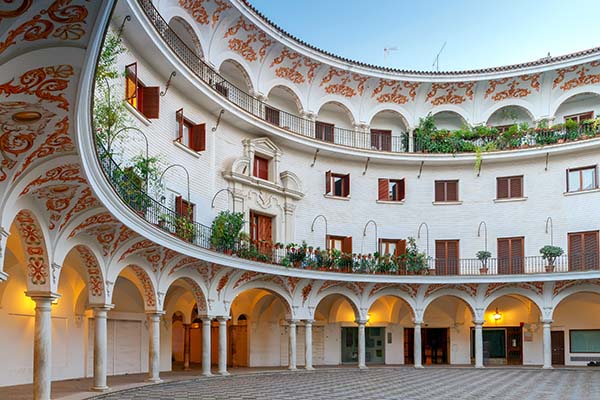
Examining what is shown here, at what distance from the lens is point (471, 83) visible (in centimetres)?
3197

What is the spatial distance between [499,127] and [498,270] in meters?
7.38

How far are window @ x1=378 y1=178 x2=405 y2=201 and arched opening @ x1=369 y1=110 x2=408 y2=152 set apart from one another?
5.41ft

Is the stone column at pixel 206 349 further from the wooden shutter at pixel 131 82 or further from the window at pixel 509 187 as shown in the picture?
the window at pixel 509 187

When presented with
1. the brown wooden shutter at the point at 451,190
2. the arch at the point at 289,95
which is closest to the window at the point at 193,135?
the arch at the point at 289,95

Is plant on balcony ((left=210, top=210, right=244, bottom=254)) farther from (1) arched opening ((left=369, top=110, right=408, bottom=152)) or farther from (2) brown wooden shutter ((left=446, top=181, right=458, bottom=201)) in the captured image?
(2) brown wooden shutter ((left=446, top=181, right=458, bottom=201))

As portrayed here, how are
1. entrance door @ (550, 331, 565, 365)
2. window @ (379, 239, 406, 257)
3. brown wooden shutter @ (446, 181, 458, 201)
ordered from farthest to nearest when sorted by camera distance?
1. brown wooden shutter @ (446, 181, 458, 201)
2. entrance door @ (550, 331, 565, 365)
3. window @ (379, 239, 406, 257)

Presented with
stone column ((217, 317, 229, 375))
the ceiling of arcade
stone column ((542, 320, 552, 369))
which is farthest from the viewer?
stone column ((542, 320, 552, 369))

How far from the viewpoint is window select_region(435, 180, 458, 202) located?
31.3 metres

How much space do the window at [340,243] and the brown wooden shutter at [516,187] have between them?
309 inches

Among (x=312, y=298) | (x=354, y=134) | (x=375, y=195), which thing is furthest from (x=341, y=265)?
(x=354, y=134)

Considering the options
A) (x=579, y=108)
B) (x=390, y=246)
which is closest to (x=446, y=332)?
(x=390, y=246)

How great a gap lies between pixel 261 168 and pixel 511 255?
1183 centimetres

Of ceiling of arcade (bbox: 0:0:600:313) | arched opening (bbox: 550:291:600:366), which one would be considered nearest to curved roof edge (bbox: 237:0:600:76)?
ceiling of arcade (bbox: 0:0:600:313)

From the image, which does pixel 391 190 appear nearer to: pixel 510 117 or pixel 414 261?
pixel 414 261
